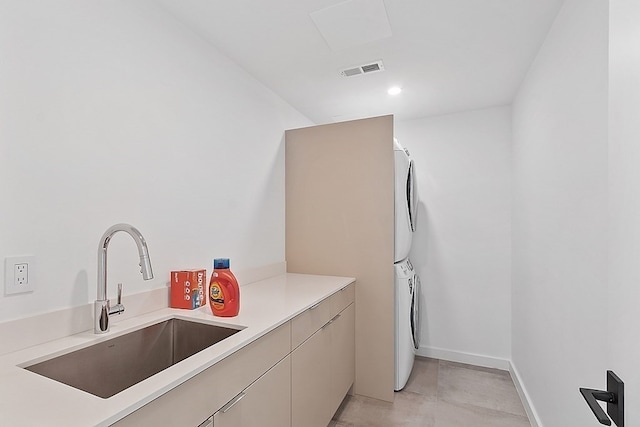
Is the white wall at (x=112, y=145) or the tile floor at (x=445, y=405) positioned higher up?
the white wall at (x=112, y=145)

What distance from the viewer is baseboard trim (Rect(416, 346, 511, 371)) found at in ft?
9.67

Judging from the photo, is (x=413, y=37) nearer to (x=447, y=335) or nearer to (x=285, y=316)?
(x=285, y=316)

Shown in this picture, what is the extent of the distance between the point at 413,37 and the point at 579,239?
137 centimetres

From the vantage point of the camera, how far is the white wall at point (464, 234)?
296 centimetres

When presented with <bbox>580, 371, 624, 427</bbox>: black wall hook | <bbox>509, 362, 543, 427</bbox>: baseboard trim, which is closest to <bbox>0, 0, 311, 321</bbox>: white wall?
<bbox>580, 371, 624, 427</bbox>: black wall hook

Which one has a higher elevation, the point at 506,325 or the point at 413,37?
the point at 413,37

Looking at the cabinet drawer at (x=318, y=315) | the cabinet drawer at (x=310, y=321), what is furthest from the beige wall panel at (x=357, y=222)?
the cabinet drawer at (x=310, y=321)

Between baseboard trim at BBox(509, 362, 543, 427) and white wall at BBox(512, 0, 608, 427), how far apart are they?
63mm

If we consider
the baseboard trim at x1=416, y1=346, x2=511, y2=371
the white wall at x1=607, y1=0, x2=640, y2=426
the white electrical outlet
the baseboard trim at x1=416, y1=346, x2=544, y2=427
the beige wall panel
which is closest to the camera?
the white wall at x1=607, y1=0, x2=640, y2=426

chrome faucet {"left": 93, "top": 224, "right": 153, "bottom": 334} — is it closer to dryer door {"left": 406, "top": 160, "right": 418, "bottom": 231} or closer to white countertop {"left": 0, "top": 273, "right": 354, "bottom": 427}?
white countertop {"left": 0, "top": 273, "right": 354, "bottom": 427}

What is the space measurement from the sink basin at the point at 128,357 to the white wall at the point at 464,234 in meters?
2.38

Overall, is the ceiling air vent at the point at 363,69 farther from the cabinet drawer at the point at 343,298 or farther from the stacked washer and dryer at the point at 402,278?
the cabinet drawer at the point at 343,298

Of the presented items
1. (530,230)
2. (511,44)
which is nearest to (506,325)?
(530,230)

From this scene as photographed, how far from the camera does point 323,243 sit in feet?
8.46
